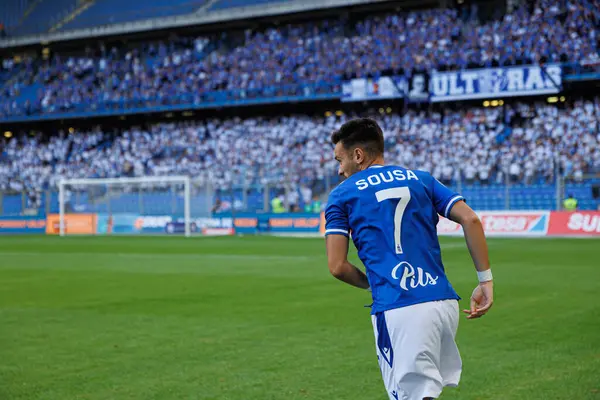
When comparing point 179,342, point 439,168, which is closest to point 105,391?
point 179,342

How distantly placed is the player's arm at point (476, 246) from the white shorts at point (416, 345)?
0.58ft

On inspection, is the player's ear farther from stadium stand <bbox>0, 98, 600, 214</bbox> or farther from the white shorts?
stadium stand <bbox>0, 98, 600, 214</bbox>

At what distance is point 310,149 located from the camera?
44406mm

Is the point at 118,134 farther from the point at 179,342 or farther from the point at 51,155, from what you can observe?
the point at 179,342

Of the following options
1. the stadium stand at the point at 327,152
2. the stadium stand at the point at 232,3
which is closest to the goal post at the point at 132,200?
the stadium stand at the point at 327,152

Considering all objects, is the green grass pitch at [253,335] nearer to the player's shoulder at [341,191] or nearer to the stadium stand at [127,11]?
the player's shoulder at [341,191]

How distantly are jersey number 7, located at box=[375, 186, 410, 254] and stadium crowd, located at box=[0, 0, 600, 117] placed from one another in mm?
38526

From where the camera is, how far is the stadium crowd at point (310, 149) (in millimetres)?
37625

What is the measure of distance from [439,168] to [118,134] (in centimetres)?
2599

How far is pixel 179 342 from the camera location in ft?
31.6

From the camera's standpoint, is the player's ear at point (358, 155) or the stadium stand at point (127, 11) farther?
the stadium stand at point (127, 11)

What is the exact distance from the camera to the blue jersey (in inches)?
156

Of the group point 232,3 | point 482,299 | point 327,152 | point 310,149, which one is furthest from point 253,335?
point 232,3

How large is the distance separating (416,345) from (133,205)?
38.8 metres
